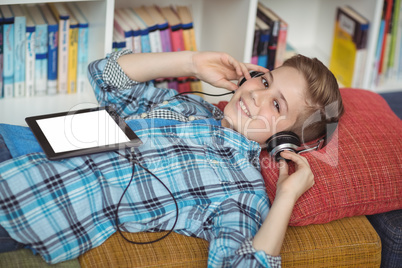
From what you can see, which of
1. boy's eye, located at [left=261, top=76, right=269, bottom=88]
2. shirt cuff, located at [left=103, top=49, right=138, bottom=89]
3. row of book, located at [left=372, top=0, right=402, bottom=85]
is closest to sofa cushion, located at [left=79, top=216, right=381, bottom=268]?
boy's eye, located at [left=261, top=76, right=269, bottom=88]

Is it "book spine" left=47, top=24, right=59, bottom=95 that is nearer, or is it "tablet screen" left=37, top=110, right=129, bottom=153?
"tablet screen" left=37, top=110, right=129, bottom=153

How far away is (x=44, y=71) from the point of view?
6.63ft

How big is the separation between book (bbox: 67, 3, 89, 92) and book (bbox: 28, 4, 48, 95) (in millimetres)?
126

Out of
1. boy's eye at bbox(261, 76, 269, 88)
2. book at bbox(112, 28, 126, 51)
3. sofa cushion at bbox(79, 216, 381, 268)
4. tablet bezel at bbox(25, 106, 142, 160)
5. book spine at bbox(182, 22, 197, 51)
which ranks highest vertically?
book spine at bbox(182, 22, 197, 51)

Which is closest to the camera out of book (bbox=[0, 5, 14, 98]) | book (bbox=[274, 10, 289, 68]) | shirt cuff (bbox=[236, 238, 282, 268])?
shirt cuff (bbox=[236, 238, 282, 268])

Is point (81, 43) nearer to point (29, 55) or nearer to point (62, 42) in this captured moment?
point (62, 42)

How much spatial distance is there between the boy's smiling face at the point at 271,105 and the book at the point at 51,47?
866 millimetres

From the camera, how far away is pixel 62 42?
78.0 inches

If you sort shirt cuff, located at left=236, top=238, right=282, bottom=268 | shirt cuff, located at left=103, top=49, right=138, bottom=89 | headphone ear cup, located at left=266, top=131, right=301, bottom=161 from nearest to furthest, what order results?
1. shirt cuff, located at left=236, top=238, right=282, bottom=268
2. headphone ear cup, located at left=266, top=131, right=301, bottom=161
3. shirt cuff, located at left=103, top=49, right=138, bottom=89

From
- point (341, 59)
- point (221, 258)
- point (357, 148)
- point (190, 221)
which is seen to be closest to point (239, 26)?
point (341, 59)

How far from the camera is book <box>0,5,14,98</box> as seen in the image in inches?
73.3

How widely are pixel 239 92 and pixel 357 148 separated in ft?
1.24

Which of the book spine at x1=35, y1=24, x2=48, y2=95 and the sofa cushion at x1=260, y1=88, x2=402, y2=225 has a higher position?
the book spine at x1=35, y1=24, x2=48, y2=95

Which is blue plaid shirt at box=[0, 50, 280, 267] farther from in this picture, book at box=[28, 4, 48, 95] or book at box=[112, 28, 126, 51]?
book at box=[28, 4, 48, 95]
